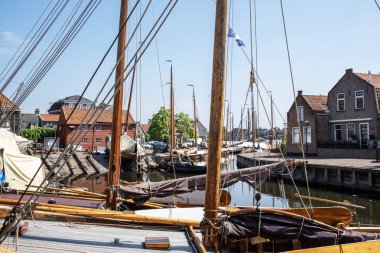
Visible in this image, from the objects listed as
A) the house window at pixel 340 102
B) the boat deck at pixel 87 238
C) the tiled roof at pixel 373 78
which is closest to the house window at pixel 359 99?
the tiled roof at pixel 373 78

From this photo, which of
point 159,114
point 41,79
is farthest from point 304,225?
point 159,114

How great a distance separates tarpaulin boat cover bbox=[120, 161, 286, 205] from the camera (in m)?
11.0

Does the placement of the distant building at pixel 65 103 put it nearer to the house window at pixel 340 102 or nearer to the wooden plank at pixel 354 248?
the house window at pixel 340 102

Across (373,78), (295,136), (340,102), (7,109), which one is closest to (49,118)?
(7,109)

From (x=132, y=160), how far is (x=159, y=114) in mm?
36288

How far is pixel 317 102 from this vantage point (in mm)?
40219

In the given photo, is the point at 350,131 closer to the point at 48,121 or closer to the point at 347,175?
the point at 347,175

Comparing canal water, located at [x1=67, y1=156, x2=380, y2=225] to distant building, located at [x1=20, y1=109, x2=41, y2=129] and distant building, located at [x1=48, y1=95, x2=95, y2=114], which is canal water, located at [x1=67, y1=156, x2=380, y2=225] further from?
distant building, located at [x1=48, y1=95, x2=95, y2=114]

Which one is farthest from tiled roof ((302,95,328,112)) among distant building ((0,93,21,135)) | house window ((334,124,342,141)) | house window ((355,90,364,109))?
distant building ((0,93,21,135))

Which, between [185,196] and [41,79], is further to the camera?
[185,196]

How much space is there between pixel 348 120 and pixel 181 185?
97.6ft

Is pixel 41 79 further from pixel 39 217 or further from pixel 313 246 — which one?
pixel 313 246

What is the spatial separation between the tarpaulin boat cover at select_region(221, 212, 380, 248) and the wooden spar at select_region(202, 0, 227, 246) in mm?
433

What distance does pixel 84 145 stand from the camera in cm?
5681
